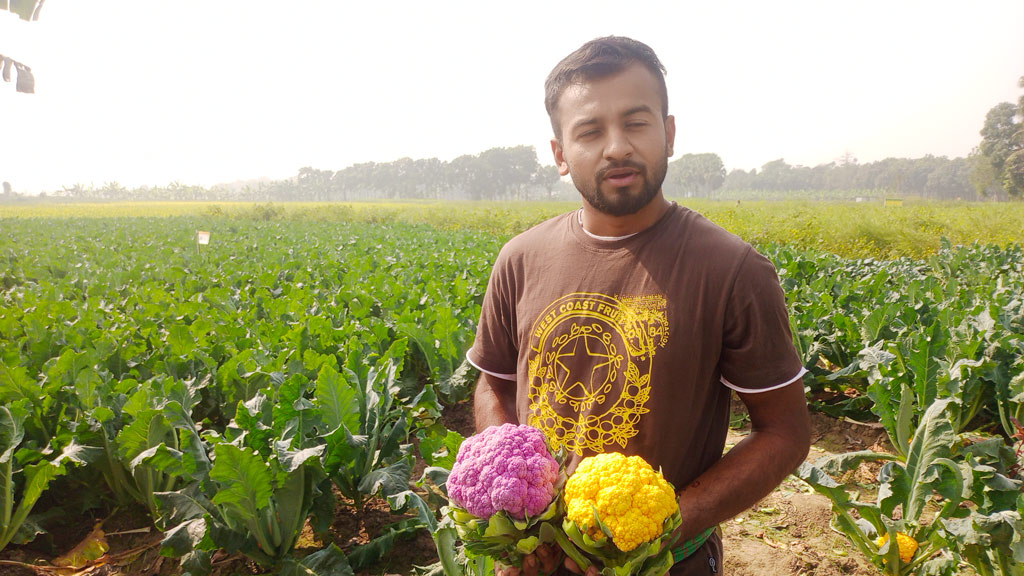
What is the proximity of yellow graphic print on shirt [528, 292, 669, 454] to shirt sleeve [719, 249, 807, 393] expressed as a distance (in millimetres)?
192

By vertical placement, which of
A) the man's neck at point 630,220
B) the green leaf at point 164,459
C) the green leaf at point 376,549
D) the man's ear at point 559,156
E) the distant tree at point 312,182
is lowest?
the green leaf at point 376,549

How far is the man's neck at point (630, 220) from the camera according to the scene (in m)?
1.65

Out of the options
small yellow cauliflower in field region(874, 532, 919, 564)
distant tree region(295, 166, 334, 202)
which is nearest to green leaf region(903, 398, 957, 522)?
small yellow cauliflower in field region(874, 532, 919, 564)

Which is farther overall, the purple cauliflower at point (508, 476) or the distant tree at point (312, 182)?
the distant tree at point (312, 182)

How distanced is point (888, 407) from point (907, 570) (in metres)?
1.32

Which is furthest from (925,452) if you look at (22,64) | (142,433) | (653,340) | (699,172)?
(699,172)

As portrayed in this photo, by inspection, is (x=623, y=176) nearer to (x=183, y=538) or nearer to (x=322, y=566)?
(x=322, y=566)

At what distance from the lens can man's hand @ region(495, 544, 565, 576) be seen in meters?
1.33

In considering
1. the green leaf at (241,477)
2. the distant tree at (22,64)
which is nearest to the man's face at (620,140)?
the green leaf at (241,477)

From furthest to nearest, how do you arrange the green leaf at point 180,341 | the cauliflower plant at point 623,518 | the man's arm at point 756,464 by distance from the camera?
the green leaf at point 180,341 → the man's arm at point 756,464 → the cauliflower plant at point 623,518

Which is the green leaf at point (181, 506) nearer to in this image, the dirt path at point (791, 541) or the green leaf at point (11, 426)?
the green leaf at point (11, 426)

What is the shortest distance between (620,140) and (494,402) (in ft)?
3.12

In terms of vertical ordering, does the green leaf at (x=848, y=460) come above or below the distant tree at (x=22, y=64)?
below

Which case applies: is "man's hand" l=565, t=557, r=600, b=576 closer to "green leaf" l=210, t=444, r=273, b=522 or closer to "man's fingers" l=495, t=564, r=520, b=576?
"man's fingers" l=495, t=564, r=520, b=576
